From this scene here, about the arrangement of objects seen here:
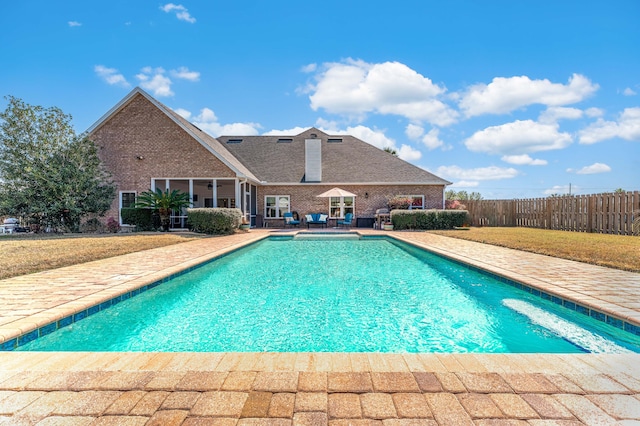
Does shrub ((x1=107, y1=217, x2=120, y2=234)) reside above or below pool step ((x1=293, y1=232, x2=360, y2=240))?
above

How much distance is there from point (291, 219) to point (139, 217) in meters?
8.09

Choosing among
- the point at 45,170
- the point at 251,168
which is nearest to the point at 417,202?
the point at 251,168

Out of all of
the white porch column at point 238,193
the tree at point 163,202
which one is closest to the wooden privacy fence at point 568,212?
the white porch column at point 238,193

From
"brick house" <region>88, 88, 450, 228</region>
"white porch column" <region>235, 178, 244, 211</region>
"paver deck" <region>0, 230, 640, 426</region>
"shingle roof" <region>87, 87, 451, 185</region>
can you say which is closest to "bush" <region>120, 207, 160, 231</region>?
"brick house" <region>88, 88, 450, 228</region>

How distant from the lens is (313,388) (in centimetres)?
222

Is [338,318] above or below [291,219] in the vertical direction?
below

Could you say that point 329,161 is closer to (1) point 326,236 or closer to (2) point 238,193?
(2) point 238,193

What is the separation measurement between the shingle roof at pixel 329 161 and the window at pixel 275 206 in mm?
1115

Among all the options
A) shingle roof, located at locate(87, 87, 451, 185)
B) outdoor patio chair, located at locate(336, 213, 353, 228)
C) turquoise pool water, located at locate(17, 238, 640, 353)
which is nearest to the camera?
turquoise pool water, located at locate(17, 238, 640, 353)

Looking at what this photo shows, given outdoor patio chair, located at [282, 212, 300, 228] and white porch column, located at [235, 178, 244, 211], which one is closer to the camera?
white porch column, located at [235, 178, 244, 211]

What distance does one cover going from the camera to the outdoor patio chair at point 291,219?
19922mm

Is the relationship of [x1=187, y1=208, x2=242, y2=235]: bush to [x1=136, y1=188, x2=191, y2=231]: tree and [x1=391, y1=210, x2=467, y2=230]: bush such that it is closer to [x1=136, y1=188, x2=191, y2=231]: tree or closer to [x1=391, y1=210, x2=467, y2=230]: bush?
[x1=136, y1=188, x2=191, y2=231]: tree

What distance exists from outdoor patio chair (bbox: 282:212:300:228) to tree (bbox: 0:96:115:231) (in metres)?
9.51

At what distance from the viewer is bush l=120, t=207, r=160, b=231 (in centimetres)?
1672
